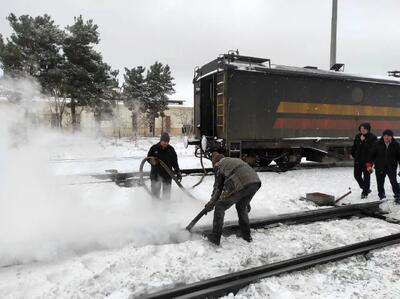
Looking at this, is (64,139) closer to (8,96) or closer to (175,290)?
(8,96)

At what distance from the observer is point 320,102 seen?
43.4 ft

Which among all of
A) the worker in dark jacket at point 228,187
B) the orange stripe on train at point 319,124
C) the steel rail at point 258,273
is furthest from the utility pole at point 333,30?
the worker in dark jacket at point 228,187

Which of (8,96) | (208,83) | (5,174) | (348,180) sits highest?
(208,83)

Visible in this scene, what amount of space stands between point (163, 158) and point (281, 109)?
6.55m

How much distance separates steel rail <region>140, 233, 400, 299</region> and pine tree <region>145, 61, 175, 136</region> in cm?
3230

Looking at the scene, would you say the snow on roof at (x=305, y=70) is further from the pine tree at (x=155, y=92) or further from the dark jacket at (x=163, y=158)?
the pine tree at (x=155, y=92)

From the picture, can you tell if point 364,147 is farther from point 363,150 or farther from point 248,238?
point 248,238

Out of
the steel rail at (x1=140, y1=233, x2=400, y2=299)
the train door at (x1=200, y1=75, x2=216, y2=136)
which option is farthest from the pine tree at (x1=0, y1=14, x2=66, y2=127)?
the steel rail at (x1=140, y1=233, x2=400, y2=299)

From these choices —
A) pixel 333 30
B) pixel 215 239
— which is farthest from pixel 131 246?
pixel 333 30

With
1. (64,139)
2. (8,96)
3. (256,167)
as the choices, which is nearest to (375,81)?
(256,167)

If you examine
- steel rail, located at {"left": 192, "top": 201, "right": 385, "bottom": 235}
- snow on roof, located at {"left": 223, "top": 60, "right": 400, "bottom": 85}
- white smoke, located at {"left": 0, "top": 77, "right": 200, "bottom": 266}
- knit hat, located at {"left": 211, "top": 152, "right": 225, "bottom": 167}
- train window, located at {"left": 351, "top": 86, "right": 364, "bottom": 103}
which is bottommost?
steel rail, located at {"left": 192, "top": 201, "right": 385, "bottom": 235}

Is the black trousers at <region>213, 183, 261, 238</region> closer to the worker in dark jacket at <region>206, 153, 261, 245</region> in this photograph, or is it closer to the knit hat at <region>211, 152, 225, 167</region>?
the worker in dark jacket at <region>206, 153, 261, 245</region>

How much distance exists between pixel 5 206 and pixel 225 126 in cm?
752

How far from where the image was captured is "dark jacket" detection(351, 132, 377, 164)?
28.0 ft
